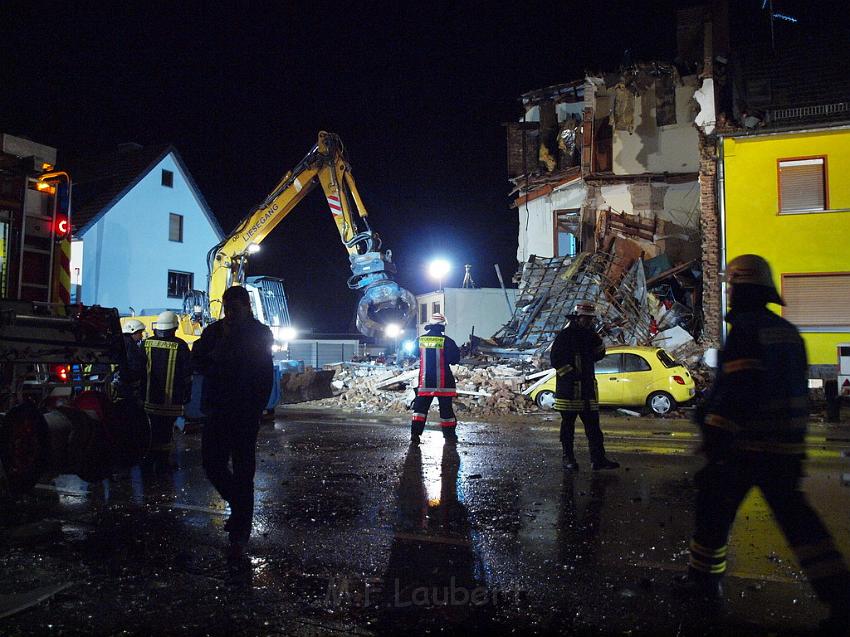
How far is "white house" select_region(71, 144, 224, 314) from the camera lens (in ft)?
80.2

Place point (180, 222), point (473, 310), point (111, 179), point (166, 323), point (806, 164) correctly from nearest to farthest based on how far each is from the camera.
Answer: point (166, 323), point (806, 164), point (111, 179), point (180, 222), point (473, 310)

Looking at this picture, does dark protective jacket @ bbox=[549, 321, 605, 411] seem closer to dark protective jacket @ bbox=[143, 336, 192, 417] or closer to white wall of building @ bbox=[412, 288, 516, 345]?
dark protective jacket @ bbox=[143, 336, 192, 417]

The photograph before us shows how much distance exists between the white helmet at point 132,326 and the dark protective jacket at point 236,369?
5265 millimetres

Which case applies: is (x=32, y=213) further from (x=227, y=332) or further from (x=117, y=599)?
(x=117, y=599)

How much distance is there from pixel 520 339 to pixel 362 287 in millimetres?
11124

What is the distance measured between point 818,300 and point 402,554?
17.7 meters

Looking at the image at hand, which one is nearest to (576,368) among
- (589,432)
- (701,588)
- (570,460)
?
(589,432)

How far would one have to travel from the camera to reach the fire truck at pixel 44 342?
16.3ft

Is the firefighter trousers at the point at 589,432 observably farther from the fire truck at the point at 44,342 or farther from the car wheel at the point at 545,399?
the car wheel at the point at 545,399

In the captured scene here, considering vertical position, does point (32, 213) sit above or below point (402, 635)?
above

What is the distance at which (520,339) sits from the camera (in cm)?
2292

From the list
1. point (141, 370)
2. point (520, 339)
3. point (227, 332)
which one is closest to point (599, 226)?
point (520, 339)

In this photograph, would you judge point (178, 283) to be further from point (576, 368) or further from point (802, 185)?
point (576, 368)

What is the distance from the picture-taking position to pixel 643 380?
45.4ft
